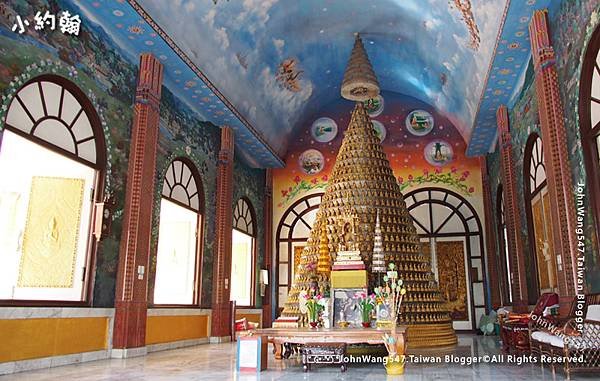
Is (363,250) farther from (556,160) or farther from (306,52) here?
(306,52)

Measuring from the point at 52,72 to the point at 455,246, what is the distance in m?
12.4

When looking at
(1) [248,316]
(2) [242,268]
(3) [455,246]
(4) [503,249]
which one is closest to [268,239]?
(2) [242,268]

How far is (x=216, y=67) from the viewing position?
37.9ft

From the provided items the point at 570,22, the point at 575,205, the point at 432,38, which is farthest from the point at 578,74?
the point at 432,38

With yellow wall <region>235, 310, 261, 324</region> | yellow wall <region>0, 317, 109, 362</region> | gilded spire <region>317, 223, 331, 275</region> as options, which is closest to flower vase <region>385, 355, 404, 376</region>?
gilded spire <region>317, 223, 331, 275</region>

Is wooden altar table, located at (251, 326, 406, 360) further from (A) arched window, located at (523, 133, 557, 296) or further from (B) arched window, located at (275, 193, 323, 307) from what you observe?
(B) arched window, located at (275, 193, 323, 307)

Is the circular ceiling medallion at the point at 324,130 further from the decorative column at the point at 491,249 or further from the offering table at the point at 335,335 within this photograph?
the offering table at the point at 335,335

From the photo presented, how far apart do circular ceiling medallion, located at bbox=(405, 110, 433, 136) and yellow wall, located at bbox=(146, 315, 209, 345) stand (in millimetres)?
9142

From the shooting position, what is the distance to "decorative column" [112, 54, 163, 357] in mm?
8406

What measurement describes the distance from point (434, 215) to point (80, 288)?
443 inches

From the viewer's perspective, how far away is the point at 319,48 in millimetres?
14500

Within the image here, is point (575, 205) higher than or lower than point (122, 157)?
lower

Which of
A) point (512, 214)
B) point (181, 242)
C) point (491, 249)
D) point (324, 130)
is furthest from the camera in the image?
point (324, 130)

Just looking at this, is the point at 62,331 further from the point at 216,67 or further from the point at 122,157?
the point at 216,67
